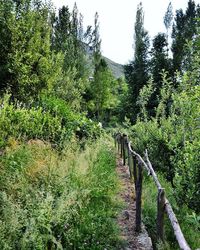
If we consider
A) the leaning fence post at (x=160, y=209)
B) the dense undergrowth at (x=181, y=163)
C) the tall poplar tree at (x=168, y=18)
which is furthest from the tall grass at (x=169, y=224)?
the tall poplar tree at (x=168, y=18)

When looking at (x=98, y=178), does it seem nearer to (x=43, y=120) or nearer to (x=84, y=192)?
(x=84, y=192)

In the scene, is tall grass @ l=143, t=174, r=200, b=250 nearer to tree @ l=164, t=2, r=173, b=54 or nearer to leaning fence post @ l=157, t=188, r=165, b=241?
leaning fence post @ l=157, t=188, r=165, b=241

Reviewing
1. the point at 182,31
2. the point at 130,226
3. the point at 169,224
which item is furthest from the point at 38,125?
the point at 182,31

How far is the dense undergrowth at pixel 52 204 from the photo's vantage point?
3.79 m

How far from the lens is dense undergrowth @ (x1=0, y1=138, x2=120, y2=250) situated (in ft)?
12.4

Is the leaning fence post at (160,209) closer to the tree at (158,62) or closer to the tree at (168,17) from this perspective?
the tree at (158,62)

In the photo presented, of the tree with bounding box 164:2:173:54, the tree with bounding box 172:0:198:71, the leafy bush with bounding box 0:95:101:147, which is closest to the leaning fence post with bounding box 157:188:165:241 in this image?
the leafy bush with bounding box 0:95:101:147

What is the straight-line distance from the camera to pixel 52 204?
4582 millimetres

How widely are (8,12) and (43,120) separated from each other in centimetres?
493

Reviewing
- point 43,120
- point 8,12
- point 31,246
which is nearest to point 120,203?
point 31,246

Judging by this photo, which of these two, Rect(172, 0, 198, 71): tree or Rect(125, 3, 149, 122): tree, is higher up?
Rect(172, 0, 198, 71): tree

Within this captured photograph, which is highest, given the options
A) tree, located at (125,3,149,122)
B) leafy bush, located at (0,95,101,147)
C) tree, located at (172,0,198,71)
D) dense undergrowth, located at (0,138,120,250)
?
tree, located at (172,0,198,71)

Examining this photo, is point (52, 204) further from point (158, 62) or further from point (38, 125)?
point (158, 62)

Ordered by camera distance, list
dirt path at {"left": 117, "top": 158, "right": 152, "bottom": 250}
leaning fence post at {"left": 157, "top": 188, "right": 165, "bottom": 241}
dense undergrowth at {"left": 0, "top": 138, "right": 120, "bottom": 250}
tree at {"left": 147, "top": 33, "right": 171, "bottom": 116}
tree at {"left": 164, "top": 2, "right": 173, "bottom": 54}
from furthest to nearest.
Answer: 1. tree at {"left": 164, "top": 2, "right": 173, "bottom": 54}
2. tree at {"left": 147, "top": 33, "right": 171, "bottom": 116}
3. dirt path at {"left": 117, "top": 158, "right": 152, "bottom": 250}
4. dense undergrowth at {"left": 0, "top": 138, "right": 120, "bottom": 250}
5. leaning fence post at {"left": 157, "top": 188, "right": 165, "bottom": 241}
